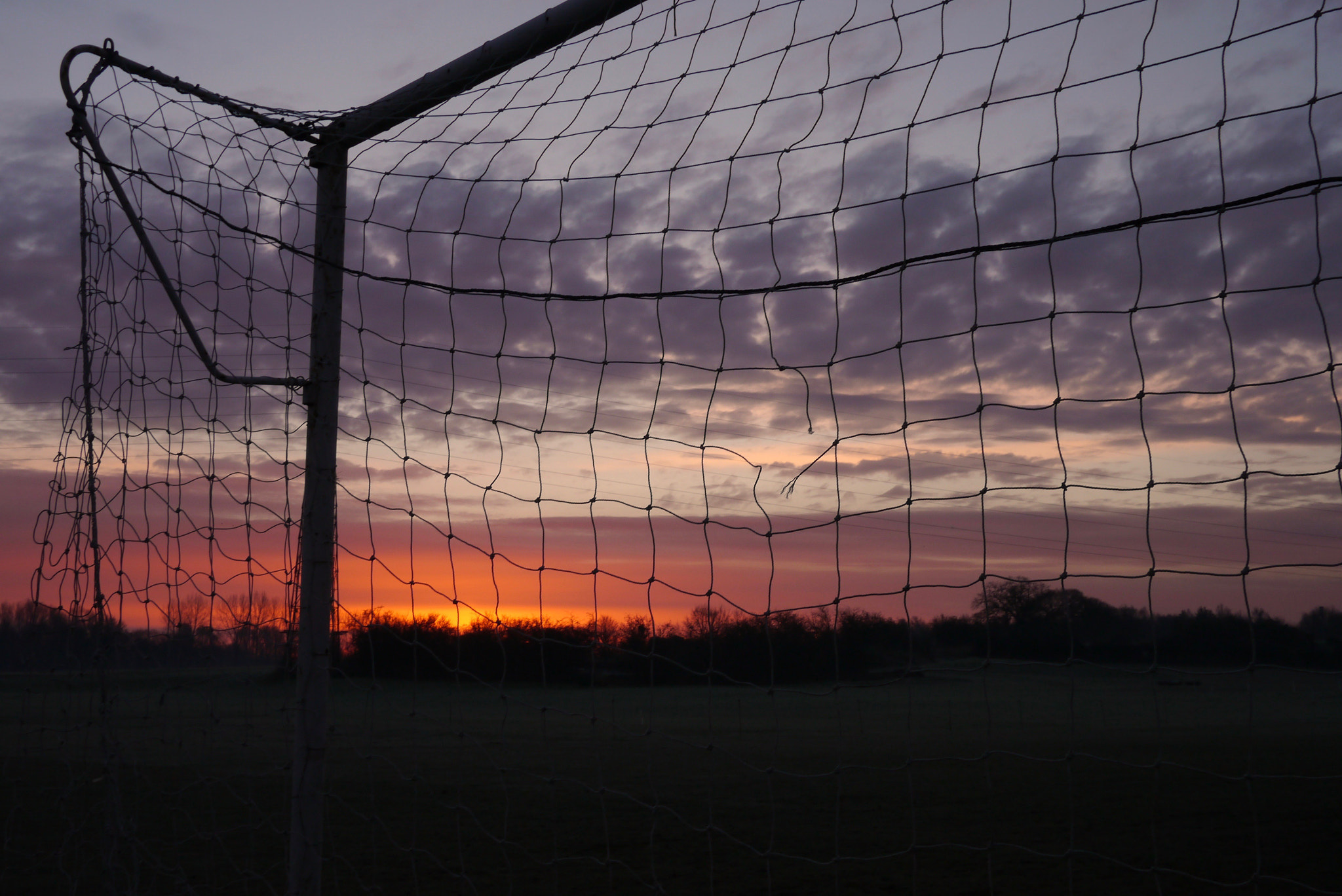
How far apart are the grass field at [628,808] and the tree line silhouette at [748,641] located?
10 centimetres

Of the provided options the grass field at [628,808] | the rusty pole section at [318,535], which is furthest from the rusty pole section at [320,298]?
the grass field at [628,808]

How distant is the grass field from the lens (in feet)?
12.0

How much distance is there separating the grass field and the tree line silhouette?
0.34 ft

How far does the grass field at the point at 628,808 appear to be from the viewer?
3666mm

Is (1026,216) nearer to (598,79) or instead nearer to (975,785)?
(598,79)

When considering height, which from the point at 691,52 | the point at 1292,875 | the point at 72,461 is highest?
the point at 691,52

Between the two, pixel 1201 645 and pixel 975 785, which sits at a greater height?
pixel 1201 645

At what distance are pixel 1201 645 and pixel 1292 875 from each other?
788cm

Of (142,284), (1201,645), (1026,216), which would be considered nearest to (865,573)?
(1201,645)

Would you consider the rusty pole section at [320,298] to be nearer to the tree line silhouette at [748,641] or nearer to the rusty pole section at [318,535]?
the rusty pole section at [318,535]

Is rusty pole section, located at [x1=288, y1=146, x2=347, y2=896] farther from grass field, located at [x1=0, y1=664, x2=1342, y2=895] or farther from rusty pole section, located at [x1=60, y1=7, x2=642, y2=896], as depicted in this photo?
grass field, located at [x1=0, y1=664, x2=1342, y2=895]

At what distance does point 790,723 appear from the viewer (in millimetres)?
32344

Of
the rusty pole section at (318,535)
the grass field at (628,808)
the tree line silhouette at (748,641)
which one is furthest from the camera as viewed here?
the grass field at (628,808)

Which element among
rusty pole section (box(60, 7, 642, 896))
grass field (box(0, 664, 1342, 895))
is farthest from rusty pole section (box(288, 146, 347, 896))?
grass field (box(0, 664, 1342, 895))
